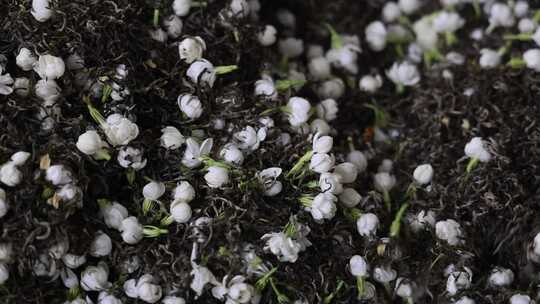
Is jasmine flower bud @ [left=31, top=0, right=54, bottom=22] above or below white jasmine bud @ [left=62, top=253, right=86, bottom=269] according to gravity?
Answer: above

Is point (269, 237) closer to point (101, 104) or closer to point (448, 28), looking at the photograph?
point (101, 104)

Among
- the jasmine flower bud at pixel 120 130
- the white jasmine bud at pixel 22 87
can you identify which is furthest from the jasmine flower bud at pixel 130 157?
the white jasmine bud at pixel 22 87

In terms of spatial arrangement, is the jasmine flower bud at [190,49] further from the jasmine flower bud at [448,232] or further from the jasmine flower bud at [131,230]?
the jasmine flower bud at [448,232]

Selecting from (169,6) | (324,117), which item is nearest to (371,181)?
(324,117)

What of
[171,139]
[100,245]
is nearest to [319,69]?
[171,139]

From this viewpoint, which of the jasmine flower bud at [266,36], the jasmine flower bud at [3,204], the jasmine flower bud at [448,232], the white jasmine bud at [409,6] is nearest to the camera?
the jasmine flower bud at [3,204]

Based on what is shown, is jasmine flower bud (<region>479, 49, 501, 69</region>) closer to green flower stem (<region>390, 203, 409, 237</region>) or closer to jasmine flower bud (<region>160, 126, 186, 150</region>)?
green flower stem (<region>390, 203, 409, 237</region>)

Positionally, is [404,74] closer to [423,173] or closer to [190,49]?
[423,173]

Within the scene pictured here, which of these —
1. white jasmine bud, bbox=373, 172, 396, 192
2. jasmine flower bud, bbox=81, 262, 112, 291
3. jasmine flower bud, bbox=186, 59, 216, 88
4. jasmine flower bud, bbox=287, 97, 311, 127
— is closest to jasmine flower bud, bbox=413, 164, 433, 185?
white jasmine bud, bbox=373, 172, 396, 192
